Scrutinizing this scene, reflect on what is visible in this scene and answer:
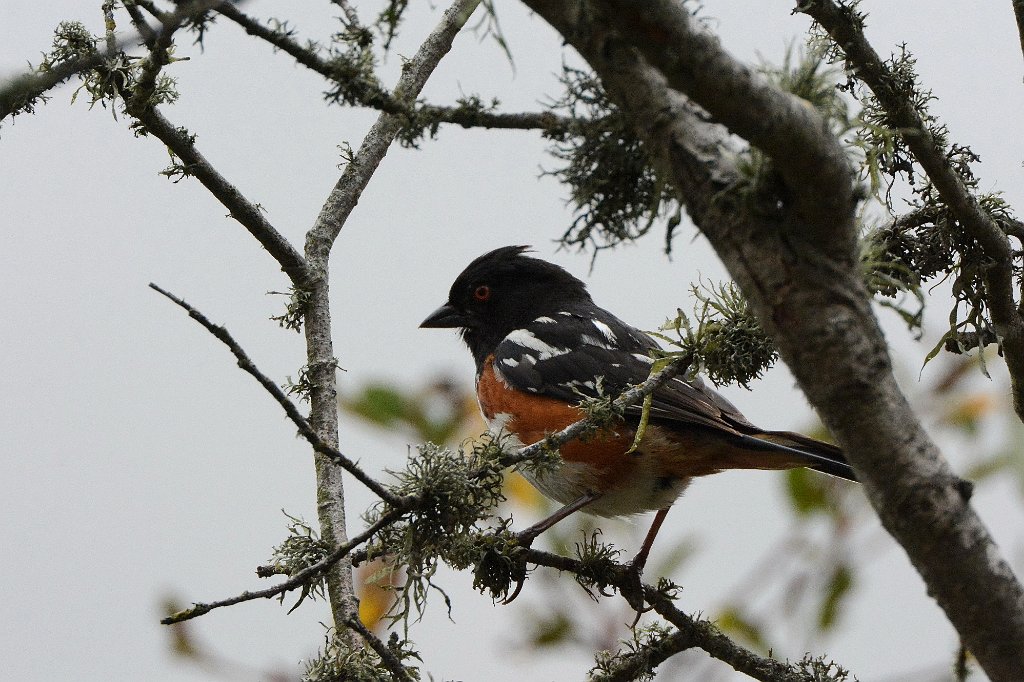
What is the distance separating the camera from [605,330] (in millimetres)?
3594

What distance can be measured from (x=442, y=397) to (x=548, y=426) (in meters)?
0.43

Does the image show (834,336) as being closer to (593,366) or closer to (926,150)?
(926,150)

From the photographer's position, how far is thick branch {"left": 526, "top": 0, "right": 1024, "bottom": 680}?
1.14 m

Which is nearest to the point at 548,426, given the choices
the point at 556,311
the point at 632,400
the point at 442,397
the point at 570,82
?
the point at 442,397

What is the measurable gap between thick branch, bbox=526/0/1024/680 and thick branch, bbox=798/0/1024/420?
1.08 meters

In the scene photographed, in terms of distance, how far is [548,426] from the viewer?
3275mm

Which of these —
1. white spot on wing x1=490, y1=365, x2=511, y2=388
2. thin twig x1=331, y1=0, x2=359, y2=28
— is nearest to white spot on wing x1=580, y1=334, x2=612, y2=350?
white spot on wing x1=490, y1=365, x2=511, y2=388

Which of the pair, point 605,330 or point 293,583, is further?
point 605,330

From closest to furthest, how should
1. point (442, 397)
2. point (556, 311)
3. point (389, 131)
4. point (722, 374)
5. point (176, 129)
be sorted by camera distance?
point (722, 374), point (176, 129), point (389, 131), point (442, 397), point (556, 311)

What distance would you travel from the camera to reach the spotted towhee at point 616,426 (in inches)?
120

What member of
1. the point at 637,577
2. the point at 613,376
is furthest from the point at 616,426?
the point at 613,376

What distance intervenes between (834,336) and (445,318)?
2966 mm

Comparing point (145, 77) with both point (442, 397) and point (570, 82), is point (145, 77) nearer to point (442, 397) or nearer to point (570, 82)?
point (570, 82)

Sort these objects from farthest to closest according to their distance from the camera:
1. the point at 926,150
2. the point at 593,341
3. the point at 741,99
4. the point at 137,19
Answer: the point at 593,341, the point at 926,150, the point at 137,19, the point at 741,99
